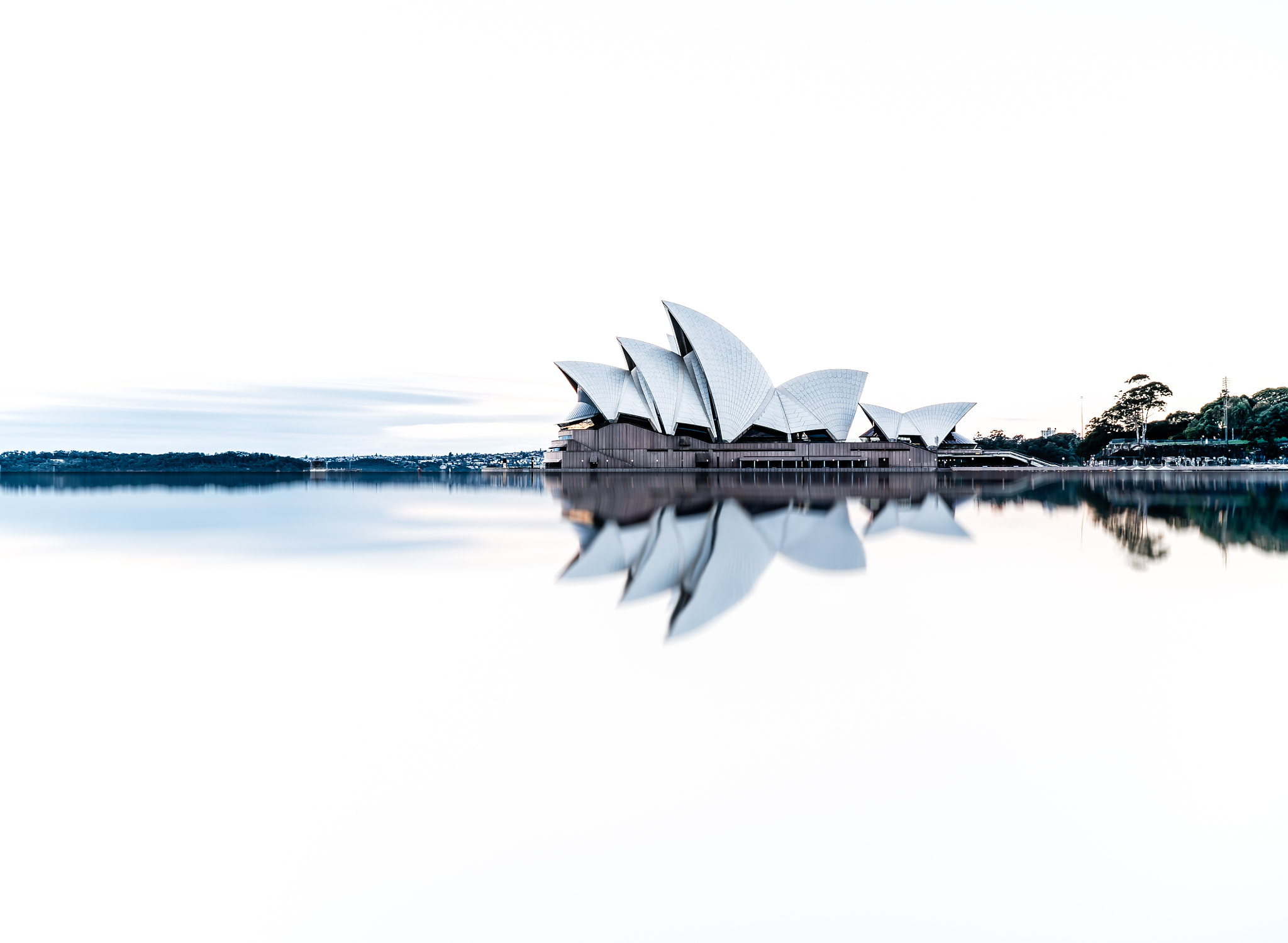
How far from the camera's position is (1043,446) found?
96.2m

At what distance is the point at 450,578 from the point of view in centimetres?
1152

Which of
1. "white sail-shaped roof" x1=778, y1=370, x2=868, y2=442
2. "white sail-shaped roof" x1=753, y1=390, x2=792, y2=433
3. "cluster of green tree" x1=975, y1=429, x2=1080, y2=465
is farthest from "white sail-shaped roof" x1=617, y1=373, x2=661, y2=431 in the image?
"cluster of green tree" x1=975, y1=429, x2=1080, y2=465

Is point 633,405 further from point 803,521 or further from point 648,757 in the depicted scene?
point 648,757

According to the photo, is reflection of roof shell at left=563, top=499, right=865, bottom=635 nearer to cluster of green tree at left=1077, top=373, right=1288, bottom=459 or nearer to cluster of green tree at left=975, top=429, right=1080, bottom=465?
cluster of green tree at left=975, top=429, right=1080, bottom=465

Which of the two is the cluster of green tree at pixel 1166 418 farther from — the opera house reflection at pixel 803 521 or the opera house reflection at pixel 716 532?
the opera house reflection at pixel 716 532

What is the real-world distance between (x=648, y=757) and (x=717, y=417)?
60.7 m

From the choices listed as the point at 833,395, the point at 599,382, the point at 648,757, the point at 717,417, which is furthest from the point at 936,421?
the point at 648,757

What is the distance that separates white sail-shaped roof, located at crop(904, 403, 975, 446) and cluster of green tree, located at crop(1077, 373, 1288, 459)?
34386 millimetres

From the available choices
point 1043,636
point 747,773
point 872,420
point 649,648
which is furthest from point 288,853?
point 872,420

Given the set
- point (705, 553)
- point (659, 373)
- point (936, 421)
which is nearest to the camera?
point (705, 553)

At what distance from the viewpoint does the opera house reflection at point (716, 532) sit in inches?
408

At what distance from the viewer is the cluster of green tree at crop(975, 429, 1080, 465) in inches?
3492

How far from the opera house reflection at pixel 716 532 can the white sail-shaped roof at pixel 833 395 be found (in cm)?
3266

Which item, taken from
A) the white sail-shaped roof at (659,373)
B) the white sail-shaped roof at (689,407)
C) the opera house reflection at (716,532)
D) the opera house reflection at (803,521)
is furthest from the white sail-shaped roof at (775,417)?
the opera house reflection at (716,532)
